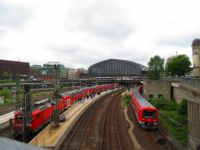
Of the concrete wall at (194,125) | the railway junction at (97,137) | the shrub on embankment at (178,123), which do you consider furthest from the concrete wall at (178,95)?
the concrete wall at (194,125)

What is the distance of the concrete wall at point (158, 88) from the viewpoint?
63.5m

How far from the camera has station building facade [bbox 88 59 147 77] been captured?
611ft

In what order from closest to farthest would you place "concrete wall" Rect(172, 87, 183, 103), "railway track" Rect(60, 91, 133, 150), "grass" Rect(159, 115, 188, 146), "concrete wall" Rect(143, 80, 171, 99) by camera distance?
"railway track" Rect(60, 91, 133, 150)
"grass" Rect(159, 115, 188, 146)
"concrete wall" Rect(172, 87, 183, 103)
"concrete wall" Rect(143, 80, 171, 99)

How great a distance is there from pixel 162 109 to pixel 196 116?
29359 mm

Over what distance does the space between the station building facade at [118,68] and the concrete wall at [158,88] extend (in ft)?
388

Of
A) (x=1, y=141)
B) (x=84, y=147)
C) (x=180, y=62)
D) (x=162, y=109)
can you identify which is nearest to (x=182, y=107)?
(x=162, y=109)

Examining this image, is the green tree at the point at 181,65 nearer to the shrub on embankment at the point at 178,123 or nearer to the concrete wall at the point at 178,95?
the concrete wall at the point at 178,95

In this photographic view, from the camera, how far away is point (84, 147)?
27.6 metres

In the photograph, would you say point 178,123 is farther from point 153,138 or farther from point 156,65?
point 156,65

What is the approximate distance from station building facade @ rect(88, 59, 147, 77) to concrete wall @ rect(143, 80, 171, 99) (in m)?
118

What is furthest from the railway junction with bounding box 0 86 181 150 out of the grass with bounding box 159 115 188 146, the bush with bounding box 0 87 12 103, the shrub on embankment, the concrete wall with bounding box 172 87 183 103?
the bush with bounding box 0 87 12 103

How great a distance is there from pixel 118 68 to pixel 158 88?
398 ft

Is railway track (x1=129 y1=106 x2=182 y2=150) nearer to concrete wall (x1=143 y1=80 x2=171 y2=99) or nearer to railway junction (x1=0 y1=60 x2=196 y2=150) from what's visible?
railway junction (x1=0 y1=60 x2=196 y2=150)

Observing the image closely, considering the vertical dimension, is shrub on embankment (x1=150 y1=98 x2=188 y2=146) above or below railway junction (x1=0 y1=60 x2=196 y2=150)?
above
